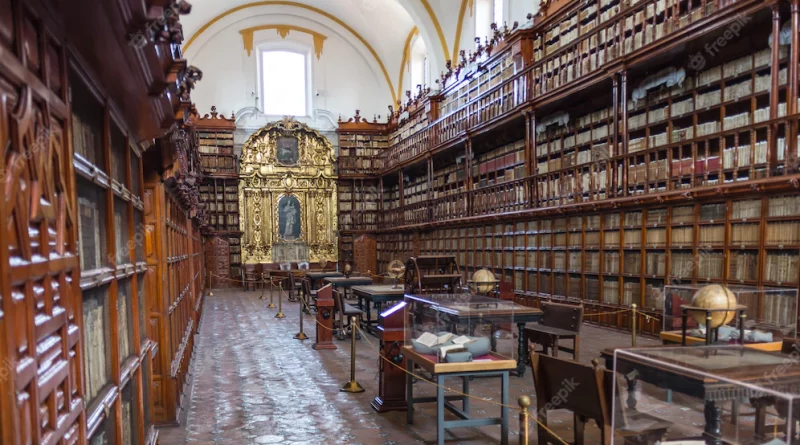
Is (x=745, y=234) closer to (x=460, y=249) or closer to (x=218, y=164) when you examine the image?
(x=460, y=249)

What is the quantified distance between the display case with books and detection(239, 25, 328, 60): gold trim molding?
810 inches

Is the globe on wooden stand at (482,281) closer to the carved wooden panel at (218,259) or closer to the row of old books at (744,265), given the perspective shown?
the row of old books at (744,265)

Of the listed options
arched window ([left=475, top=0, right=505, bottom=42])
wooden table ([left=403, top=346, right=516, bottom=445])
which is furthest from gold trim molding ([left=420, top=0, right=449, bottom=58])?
wooden table ([left=403, top=346, right=516, bottom=445])

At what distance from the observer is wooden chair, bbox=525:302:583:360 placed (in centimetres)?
572

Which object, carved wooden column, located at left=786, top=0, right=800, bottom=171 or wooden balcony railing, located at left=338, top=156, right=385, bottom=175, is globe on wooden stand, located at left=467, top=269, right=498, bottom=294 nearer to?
carved wooden column, located at left=786, top=0, right=800, bottom=171

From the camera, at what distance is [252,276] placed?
68.5 ft

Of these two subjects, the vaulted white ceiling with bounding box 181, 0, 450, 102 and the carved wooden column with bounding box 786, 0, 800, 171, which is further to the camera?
the vaulted white ceiling with bounding box 181, 0, 450, 102

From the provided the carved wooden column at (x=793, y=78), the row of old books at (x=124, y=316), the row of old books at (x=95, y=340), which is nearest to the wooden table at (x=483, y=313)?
the row of old books at (x=124, y=316)

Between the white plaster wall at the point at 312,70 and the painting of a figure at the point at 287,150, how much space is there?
1.96 metres

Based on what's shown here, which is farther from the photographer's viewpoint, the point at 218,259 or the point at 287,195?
the point at 287,195

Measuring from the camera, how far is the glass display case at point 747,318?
4246 millimetres

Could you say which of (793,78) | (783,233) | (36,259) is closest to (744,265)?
(783,233)

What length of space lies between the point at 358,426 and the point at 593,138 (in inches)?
330

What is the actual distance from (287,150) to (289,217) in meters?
2.92
